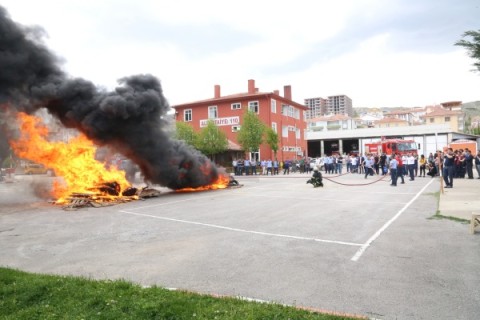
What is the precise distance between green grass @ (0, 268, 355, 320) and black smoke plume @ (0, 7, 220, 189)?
1111 cm

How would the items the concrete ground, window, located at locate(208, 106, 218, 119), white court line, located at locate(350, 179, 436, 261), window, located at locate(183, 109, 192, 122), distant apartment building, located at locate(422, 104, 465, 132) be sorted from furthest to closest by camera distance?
distant apartment building, located at locate(422, 104, 465, 132)
window, located at locate(183, 109, 192, 122)
window, located at locate(208, 106, 218, 119)
white court line, located at locate(350, 179, 436, 261)
the concrete ground

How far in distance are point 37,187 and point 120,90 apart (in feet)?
19.1

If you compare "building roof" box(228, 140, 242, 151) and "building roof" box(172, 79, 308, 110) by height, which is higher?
"building roof" box(172, 79, 308, 110)

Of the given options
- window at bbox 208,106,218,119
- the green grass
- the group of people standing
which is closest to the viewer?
the green grass

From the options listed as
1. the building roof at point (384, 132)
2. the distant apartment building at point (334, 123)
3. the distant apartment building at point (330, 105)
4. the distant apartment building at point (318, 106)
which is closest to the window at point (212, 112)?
the building roof at point (384, 132)

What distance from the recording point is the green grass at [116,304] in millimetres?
3646

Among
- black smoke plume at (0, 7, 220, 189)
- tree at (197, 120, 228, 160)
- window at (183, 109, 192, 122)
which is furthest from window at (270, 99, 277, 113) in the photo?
black smoke plume at (0, 7, 220, 189)

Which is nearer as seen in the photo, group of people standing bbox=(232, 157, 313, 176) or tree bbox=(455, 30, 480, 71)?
tree bbox=(455, 30, 480, 71)

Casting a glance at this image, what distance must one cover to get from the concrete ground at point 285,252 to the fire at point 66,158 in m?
3.48

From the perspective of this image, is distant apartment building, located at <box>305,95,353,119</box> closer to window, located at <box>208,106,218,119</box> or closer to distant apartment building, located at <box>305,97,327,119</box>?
distant apartment building, located at <box>305,97,327,119</box>

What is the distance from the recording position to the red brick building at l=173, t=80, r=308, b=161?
40.5 metres

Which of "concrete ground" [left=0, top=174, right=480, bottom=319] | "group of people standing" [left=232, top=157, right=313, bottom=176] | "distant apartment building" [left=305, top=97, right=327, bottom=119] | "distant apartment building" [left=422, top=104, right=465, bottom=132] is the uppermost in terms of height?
"distant apartment building" [left=305, top=97, right=327, bottom=119]

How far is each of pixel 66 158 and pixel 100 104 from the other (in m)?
2.79

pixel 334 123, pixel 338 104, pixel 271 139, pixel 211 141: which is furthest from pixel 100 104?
pixel 338 104
